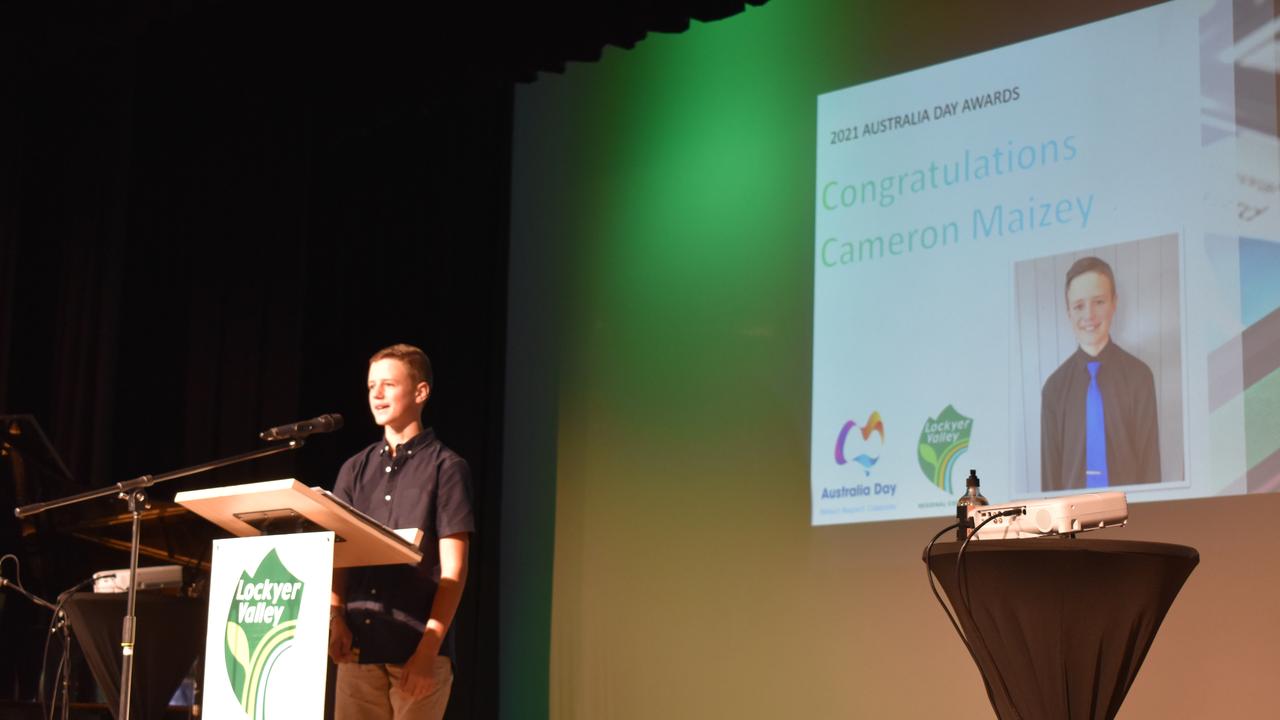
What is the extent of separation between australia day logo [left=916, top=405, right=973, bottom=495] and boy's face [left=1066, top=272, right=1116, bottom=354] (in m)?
0.48

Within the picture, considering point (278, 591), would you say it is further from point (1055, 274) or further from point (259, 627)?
point (1055, 274)

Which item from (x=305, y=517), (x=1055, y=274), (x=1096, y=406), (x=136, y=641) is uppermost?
(x=1055, y=274)

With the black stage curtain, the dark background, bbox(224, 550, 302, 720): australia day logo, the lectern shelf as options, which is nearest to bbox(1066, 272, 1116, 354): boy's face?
the dark background

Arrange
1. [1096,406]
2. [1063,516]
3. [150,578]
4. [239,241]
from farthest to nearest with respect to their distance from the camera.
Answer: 1. [239,241]
2. [1096,406]
3. [150,578]
4. [1063,516]

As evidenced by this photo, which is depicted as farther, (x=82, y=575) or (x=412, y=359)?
(x=82, y=575)

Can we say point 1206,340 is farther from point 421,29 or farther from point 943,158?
point 421,29

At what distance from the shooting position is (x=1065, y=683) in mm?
2371

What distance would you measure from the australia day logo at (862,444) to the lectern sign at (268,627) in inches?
101

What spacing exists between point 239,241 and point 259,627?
11.2 ft

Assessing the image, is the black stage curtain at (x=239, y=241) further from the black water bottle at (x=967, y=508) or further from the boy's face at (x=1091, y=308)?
the black water bottle at (x=967, y=508)

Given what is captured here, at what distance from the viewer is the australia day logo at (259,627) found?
277 centimetres

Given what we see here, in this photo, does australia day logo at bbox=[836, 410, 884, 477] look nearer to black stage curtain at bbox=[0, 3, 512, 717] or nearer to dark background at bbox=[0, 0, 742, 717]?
dark background at bbox=[0, 0, 742, 717]

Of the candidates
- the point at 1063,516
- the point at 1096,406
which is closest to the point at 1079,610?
the point at 1063,516

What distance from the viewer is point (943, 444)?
181 inches
